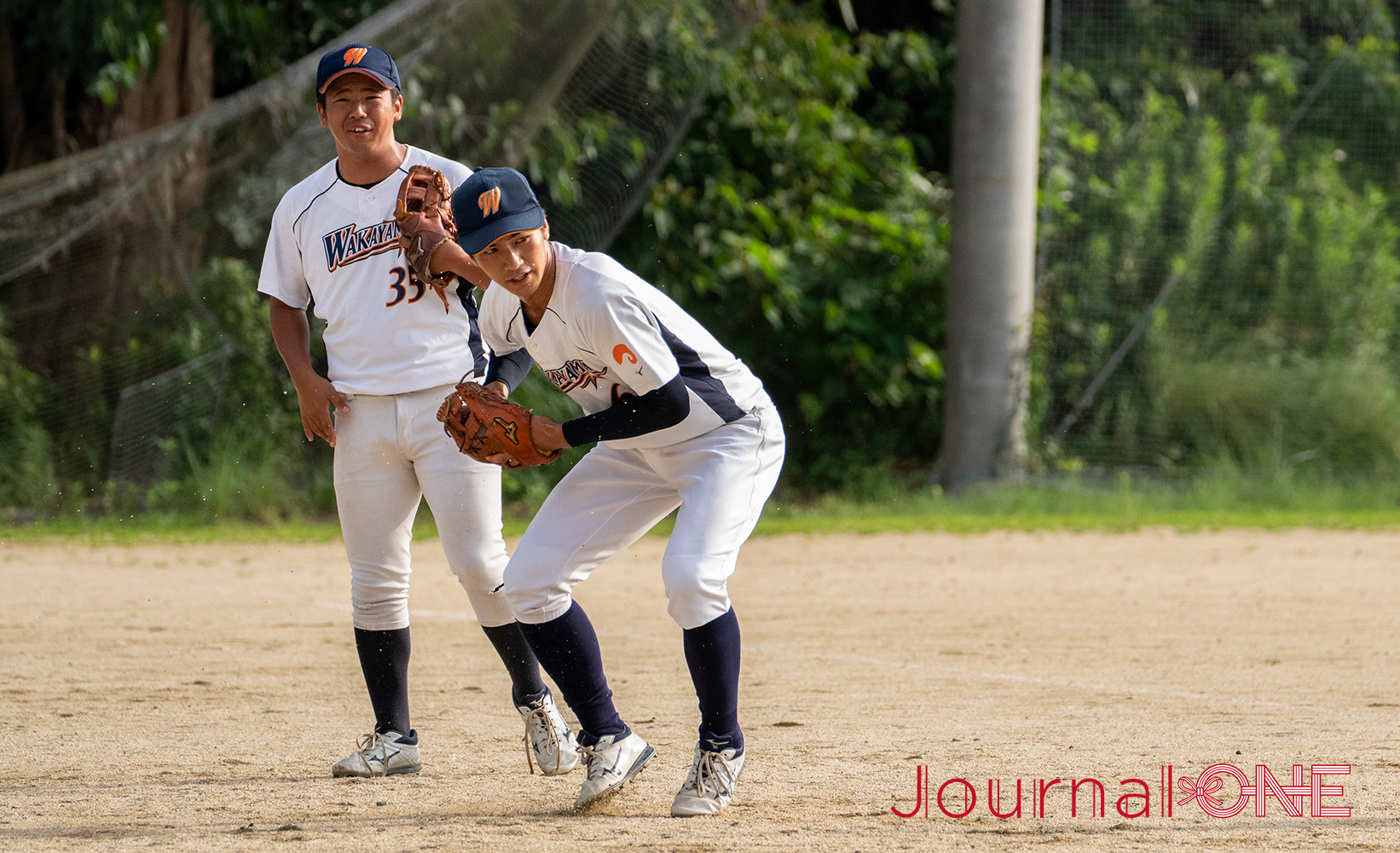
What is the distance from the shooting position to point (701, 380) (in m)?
3.72

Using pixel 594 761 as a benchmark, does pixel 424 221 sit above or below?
above

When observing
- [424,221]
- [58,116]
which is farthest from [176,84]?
[424,221]

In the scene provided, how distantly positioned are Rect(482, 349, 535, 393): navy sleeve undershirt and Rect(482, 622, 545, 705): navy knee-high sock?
735 mm

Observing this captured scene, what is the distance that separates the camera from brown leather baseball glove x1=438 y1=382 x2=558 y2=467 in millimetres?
3625

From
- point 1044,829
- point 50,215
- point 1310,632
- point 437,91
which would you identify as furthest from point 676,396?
point 50,215

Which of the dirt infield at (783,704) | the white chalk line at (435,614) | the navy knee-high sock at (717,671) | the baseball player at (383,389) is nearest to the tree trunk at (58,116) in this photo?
the dirt infield at (783,704)

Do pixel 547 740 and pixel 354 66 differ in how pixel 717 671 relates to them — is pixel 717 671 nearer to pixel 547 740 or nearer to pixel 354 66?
pixel 547 740

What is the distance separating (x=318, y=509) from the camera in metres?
11.1

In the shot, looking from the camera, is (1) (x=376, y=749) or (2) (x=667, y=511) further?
(1) (x=376, y=749)

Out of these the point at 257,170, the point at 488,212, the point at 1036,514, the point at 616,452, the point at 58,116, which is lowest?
the point at 1036,514

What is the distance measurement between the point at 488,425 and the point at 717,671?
2.84ft

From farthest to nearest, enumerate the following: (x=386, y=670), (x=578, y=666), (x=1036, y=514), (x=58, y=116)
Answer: (x=58, y=116) → (x=1036, y=514) → (x=386, y=670) → (x=578, y=666)

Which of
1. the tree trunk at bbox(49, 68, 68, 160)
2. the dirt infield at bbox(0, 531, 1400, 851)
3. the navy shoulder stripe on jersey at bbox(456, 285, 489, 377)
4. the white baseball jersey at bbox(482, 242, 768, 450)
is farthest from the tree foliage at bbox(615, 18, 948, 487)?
the white baseball jersey at bbox(482, 242, 768, 450)

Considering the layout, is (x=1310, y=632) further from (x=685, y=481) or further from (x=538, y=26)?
(x=538, y=26)
